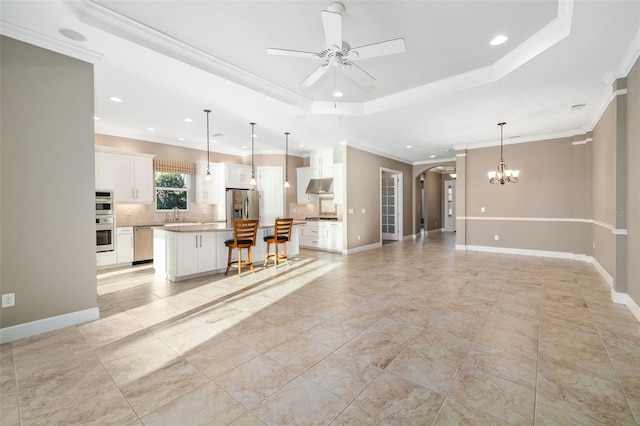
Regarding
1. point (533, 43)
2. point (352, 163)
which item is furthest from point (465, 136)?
point (533, 43)

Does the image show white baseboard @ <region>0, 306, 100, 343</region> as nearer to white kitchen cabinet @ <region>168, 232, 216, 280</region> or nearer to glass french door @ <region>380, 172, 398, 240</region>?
white kitchen cabinet @ <region>168, 232, 216, 280</region>

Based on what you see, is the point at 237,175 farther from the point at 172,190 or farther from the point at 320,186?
the point at 320,186

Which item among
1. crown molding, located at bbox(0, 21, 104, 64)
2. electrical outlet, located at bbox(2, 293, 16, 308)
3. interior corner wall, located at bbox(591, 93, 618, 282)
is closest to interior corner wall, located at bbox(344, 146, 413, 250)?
interior corner wall, located at bbox(591, 93, 618, 282)

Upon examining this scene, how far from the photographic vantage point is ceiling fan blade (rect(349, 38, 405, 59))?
7.84ft

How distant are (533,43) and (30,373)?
5.33 metres

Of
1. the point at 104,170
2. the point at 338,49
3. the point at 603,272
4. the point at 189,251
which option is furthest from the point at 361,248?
the point at 104,170

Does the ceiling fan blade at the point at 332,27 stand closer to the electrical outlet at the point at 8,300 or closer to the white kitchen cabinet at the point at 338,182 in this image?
the electrical outlet at the point at 8,300

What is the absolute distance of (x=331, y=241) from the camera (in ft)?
24.1

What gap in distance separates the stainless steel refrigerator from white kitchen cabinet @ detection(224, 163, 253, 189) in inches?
8.9

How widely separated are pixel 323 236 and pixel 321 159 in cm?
218

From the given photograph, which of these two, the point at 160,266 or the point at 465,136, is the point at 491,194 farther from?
the point at 160,266

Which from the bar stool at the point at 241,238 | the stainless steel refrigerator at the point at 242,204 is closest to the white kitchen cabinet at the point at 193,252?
the bar stool at the point at 241,238

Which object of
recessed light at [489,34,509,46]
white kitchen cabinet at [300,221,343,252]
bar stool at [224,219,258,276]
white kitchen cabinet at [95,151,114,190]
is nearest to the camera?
recessed light at [489,34,509,46]

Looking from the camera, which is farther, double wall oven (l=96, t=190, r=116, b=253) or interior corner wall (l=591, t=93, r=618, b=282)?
double wall oven (l=96, t=190, r=116, b=253)
